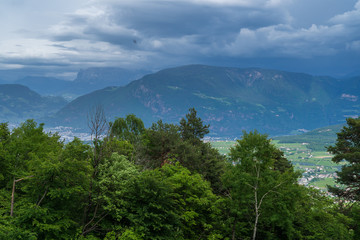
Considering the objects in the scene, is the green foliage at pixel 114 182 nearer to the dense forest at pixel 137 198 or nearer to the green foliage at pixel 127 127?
the dense forest at pixel 137 198

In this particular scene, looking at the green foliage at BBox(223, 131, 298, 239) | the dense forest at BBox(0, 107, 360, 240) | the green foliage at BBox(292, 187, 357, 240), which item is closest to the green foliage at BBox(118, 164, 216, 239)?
the dense forest at BBox(0, 107, 360, 240)

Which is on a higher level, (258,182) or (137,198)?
(258,182)

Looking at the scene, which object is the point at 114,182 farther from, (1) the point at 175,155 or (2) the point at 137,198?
(1) the point at 175,155

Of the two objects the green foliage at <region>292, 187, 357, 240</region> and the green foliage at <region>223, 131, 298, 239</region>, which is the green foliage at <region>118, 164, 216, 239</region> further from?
the green foliage at <region>292, 187, 357, 240</region>

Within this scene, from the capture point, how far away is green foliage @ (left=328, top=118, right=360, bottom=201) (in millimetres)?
34938

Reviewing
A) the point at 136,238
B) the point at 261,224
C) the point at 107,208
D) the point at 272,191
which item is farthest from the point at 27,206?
the point at 261,224

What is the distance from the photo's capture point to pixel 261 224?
29.5 metres

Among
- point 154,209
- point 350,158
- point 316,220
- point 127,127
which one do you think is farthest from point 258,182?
point 127,127

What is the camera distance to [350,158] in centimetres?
3516

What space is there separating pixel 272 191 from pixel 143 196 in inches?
438

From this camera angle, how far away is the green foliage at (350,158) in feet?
115

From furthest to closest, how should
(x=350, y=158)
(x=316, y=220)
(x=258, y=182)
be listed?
1. (x=350, y=158)
2. (x=316, y=220)
3. (x=258, y=182)

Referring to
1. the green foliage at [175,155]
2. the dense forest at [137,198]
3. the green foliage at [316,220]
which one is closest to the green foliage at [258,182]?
the dense forest at [137,198]

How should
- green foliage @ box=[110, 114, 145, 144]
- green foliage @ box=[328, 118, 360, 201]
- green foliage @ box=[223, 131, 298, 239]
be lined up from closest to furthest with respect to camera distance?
green foliage @ box=[223, 131, 298, 239] → green foliage @ box=[328, 118, 360, 201] → green foliage @ box=[110, 114, 145, 144]
